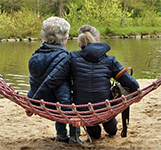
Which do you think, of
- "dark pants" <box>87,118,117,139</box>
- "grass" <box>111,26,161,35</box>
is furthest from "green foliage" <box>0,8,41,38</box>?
"dark pants" <box>87,118,117,139</box>

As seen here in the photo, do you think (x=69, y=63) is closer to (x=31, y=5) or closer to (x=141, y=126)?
(x=141, y=126)

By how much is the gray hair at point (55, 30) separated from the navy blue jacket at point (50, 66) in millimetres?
67

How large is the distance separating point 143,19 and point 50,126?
32101mm

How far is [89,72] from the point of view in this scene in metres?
2.84

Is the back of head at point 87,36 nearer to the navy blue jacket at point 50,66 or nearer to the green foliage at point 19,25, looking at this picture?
the navy blue jacket at point 50,66

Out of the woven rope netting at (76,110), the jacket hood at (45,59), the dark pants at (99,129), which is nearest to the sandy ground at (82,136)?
the dark pants at (99,129)

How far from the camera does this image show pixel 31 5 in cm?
3694

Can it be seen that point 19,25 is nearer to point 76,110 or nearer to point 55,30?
point 55,30

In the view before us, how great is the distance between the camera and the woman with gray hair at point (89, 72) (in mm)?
2848

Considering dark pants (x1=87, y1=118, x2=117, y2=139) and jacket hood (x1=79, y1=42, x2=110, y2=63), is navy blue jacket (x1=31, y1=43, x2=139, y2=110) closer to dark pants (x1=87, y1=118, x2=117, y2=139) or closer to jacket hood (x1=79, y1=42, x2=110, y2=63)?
jacket hood (x1=79, y1=42, x2=110, y2=63)

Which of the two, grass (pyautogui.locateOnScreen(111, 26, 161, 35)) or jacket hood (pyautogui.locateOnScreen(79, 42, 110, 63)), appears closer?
jacket hood (pyautogui.locateOnScreen(79, 42, 110, 63))

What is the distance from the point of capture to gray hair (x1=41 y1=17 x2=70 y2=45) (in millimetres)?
2902

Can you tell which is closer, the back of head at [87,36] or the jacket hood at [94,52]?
the jacket hood at [94,52]

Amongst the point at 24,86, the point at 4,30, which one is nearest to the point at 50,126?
the point at 24,86
